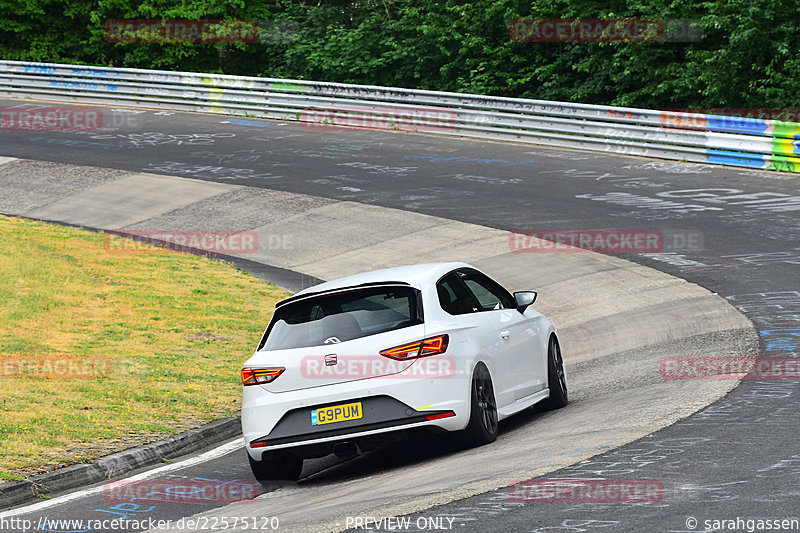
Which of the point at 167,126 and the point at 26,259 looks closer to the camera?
the point at 26,259

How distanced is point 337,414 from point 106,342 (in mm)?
6766

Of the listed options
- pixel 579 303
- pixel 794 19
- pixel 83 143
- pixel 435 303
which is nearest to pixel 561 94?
pixel 794 19

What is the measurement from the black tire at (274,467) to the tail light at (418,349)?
3.51 ft

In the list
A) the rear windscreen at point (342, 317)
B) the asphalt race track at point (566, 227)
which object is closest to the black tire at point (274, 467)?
the asphalt race track at point (566, 227)

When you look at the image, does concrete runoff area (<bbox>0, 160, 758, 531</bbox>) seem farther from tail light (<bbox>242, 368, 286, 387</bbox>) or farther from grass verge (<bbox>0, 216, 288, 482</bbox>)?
grass verge (<bbox>0, 216, 288, 482</bbox>)

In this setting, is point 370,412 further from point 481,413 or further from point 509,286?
point 509,286

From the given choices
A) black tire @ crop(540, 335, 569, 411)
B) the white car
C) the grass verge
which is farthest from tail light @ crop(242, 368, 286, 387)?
black tire @ crop(540, 335, 569, 411)

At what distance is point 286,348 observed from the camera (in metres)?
8.64

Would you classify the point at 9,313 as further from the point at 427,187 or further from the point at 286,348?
the point at 427,187

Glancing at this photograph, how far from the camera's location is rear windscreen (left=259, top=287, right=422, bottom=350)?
859 centimetres

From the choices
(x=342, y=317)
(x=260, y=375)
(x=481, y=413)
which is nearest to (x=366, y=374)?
(x=342, y=317)

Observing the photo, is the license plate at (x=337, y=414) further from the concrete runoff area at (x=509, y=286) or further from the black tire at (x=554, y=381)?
the black tire at (x=554, y=381)

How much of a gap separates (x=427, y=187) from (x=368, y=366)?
51.4 feet

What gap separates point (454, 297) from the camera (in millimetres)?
9211
